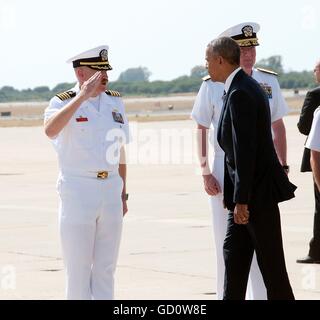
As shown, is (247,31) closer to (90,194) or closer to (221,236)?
(221,236)

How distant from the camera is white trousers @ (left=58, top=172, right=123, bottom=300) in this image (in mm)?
7941

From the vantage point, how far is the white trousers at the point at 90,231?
794cm

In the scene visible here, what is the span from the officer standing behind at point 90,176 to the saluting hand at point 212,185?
30.2 inches

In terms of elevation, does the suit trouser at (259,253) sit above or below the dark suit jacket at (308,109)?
below

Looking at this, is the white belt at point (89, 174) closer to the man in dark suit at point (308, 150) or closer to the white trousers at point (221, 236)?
the white trousers at point (221, 236)

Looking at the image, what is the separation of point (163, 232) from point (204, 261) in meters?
2.47

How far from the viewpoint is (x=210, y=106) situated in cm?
880

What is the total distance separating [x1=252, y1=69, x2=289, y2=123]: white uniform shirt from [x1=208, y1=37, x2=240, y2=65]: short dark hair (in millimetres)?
1497

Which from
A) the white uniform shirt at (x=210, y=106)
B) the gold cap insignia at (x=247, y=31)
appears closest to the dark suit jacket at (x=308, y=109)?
the gold cap insignia at (x=247, y=31)

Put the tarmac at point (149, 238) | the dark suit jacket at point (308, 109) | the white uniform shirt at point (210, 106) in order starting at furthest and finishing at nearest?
the dark suit jacket at point (308, 109) → the tarmac at point (149, 238) → the white uniform shirt at point (210, 106)

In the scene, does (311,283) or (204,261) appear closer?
(311,283)
